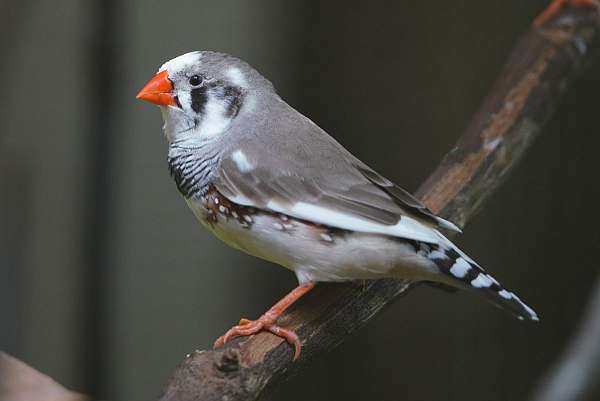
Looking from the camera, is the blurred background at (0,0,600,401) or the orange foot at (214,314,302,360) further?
the blurred background at (0,0,600,401)

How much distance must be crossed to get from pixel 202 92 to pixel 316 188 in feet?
0.77

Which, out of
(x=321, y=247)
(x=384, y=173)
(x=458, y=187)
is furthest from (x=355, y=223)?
(x=384, y=173)

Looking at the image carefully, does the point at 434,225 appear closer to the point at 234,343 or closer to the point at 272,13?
the point at 234,343

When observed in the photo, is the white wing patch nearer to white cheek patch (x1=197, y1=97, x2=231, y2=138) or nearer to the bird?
the bird

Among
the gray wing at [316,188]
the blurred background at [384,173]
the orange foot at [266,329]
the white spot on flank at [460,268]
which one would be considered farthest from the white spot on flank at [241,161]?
the blurred background at [384,173]

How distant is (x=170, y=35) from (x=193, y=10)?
163 millimetres

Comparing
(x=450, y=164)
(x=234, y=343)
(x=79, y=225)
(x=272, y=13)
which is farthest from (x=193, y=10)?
(x=234, y=343)

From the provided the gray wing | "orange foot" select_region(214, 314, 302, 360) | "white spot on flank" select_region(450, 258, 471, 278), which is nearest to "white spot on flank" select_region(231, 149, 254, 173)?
the gray wing

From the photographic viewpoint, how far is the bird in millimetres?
1252

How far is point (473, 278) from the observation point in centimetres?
123

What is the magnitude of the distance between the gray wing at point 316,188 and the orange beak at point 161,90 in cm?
12

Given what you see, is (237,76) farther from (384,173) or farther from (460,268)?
(384,173)

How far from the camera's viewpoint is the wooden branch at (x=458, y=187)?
117 centimetres

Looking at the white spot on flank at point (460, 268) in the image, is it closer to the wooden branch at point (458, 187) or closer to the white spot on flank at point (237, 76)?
the wooden branch at point (458, 187)
